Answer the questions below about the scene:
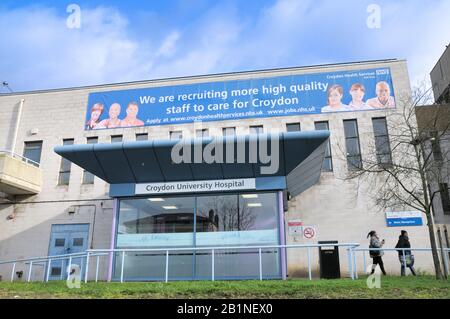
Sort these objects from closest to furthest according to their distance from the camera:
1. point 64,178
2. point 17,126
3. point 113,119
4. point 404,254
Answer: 1. point 404,254
2. point 64,178
3. point 113,119
4. point 17,126

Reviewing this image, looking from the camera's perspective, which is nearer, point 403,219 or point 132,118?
point 403,219

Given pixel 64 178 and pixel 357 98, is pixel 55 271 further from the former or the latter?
pixel 357 98

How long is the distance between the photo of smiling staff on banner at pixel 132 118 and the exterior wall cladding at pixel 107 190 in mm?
318

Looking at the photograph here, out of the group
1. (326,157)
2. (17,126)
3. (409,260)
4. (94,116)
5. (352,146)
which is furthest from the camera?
(17,126)

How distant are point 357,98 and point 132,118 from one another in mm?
10758

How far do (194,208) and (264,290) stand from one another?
18.7 ft

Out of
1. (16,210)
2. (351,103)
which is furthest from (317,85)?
(16,210)

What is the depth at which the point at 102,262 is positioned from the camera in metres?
18.2

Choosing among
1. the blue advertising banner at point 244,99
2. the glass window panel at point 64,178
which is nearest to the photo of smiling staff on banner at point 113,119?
the blue advertising banner at point 244,99

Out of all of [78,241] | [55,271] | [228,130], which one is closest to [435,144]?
[228,130]

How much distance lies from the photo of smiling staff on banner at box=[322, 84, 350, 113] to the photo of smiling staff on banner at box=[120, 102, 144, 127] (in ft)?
29.4

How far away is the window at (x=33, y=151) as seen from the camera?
2155 cm

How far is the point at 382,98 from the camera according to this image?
1908cm

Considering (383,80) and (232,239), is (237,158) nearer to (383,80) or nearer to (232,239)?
(232,239)
